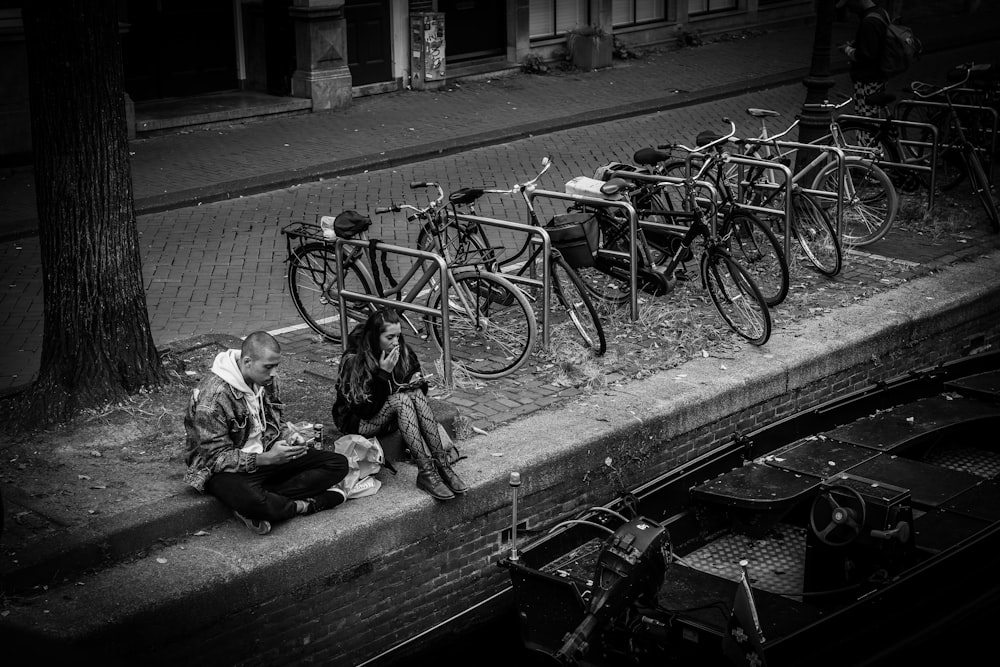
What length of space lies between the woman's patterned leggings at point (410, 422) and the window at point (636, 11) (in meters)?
15.8

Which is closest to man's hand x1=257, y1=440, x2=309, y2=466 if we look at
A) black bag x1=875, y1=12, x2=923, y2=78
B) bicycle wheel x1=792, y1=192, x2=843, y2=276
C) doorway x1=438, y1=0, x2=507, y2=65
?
bicycle wheel x1=792, y1=192, x2=843, y2=276

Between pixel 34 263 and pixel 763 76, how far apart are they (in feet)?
40.8

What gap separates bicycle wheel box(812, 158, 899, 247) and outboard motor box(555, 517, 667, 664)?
5417 millimetres

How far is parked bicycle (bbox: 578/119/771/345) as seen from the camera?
8797 millimetres

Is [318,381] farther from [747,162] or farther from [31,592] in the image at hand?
[747,162]

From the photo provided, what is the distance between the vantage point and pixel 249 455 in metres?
6.30

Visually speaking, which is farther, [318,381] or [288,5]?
[288,5]

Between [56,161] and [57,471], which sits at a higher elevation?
[56,161]

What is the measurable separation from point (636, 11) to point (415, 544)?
17.1m

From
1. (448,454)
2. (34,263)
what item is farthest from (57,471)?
(34,263)

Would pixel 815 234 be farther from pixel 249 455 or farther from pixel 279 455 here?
pixel 249 455

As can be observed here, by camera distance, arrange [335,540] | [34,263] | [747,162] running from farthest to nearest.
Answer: [34,263], [747,162], [335,540]

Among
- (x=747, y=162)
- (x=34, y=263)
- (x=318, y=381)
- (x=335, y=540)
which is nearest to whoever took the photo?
(x=335, y=540)

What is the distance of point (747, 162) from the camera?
10.2m
